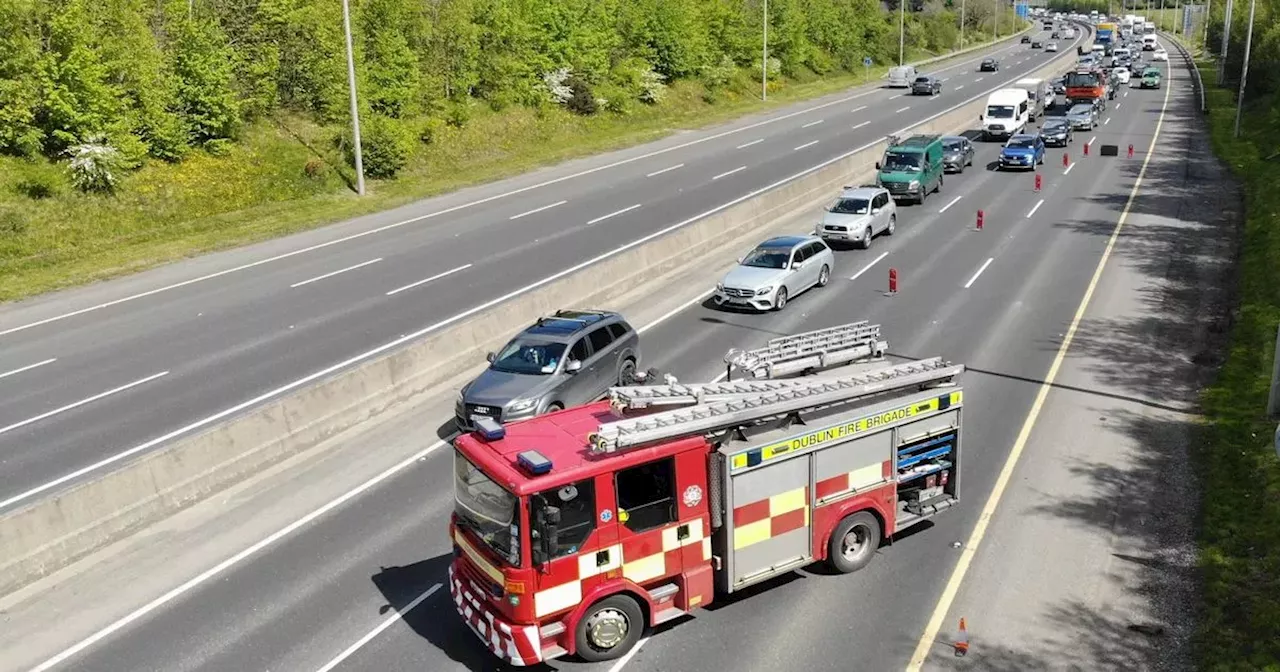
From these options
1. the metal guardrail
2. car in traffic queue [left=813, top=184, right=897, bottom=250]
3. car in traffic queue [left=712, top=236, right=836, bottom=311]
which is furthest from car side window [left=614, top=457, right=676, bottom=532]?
the metal guardrail

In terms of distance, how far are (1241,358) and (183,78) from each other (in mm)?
36977

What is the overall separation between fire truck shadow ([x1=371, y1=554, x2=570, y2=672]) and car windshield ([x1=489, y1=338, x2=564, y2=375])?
5.17 meters

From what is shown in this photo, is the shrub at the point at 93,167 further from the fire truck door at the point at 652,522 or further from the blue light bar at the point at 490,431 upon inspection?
the fire truck door at the point at 652,522

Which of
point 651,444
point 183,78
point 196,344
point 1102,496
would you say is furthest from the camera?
point 183,78

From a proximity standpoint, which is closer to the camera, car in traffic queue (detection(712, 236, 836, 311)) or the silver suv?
the silver suv

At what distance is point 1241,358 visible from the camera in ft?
70.1

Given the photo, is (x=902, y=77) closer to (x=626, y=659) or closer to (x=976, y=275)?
→ (x=976, y=275)

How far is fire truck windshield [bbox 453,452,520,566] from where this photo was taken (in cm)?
1039

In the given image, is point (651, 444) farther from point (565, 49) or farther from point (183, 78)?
point (565, 49)

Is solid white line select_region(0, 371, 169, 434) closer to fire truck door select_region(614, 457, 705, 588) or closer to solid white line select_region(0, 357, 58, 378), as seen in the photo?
solid white line select_region(0, 357, 58, 378)

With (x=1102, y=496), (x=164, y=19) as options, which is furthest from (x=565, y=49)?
(x=1102, y=496)

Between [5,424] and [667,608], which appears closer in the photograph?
[667,608]

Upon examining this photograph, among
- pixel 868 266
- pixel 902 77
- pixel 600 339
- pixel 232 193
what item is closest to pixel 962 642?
pixel 600 339

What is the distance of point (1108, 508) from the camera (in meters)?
15.0
